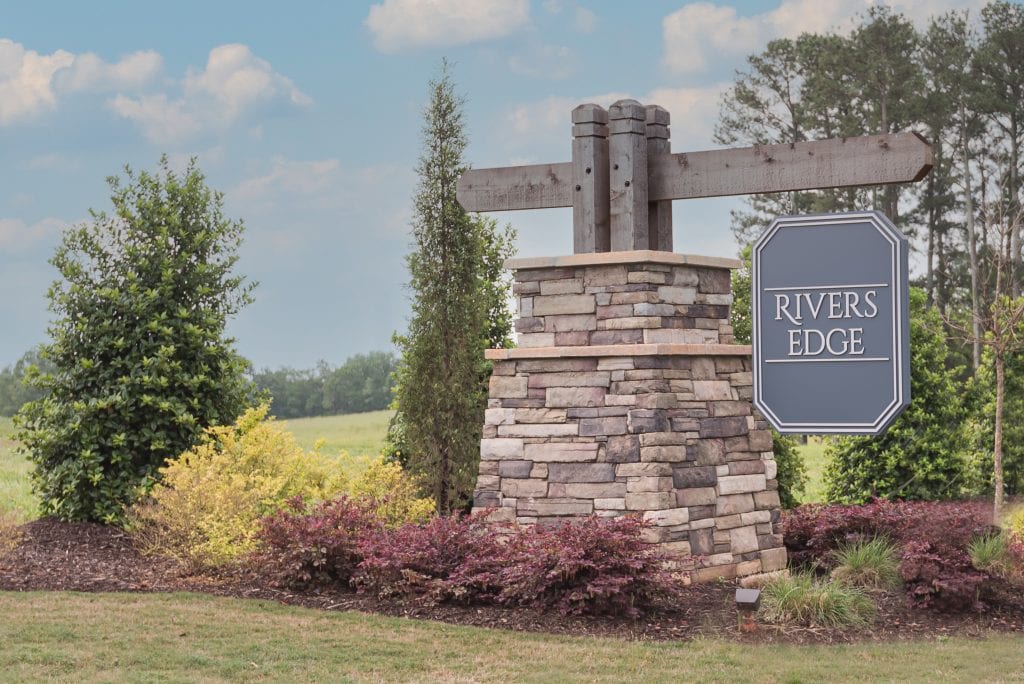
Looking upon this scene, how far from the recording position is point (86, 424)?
36.2 ft

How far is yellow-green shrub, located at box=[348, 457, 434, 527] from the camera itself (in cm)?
993

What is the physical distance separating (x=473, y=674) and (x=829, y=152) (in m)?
4.45

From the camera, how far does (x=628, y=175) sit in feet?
27.0

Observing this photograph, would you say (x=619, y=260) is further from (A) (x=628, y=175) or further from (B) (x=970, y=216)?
(B) (x=970, y=216)

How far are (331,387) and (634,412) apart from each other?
82.5 feet

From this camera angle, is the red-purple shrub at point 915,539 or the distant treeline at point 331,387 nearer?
the red-purple shrub at point 915,539

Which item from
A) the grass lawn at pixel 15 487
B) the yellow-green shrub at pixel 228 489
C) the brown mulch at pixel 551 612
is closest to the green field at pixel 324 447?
the grass lawn at pixel 15 487

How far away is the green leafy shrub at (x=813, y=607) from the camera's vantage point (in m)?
7.06

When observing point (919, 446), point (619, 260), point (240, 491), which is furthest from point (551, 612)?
point (919, 446)

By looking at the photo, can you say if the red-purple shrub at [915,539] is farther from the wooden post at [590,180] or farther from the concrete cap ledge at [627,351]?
the wooden post at [590,180]

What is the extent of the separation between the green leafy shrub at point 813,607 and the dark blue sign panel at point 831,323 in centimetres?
199

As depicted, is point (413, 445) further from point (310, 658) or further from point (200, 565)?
point (310, 658)

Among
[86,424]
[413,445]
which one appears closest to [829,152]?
[413,445]

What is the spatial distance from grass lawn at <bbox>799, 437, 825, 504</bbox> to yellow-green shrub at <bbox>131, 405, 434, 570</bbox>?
704 centimetres
